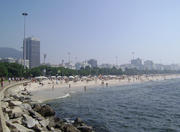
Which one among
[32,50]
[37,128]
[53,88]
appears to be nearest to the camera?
[37,128]

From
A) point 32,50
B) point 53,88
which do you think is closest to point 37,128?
point 53,88

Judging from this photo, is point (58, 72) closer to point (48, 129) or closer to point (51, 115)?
point (51, 115)

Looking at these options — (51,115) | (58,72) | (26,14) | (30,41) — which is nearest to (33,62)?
(30,41)

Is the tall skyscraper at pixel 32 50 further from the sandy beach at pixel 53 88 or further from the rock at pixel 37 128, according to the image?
the rock at pixel 37 128

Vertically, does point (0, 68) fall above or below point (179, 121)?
above

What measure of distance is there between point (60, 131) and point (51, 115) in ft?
16.3

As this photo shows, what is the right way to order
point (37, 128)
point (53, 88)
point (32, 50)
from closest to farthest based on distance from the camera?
1. point (37, 128)
2. point (53, 88)
3. point (32, 50)

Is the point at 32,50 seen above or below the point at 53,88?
above

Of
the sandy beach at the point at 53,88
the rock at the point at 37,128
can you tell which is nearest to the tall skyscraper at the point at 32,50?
the sandy beach at the point at 53,88

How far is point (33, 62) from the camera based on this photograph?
19300cm

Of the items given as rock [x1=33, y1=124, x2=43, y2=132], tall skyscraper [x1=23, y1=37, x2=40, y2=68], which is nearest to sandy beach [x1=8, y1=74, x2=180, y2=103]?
rock [x1=33, y1=124, x2=43, y2=132]

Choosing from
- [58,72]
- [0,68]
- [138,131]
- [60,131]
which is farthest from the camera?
[58,72]

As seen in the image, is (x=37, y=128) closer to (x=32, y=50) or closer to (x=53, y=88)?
(x=53, y=88)

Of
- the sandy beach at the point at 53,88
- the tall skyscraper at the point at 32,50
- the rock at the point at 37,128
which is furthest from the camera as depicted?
the tall skyscraper at the point at 32,50
